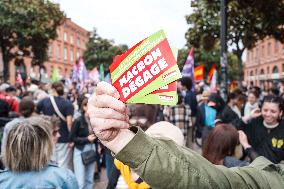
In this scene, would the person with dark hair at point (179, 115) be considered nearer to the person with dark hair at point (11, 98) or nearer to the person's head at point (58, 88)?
the person's head at point (58, 88)

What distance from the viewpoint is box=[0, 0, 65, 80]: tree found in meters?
27.4

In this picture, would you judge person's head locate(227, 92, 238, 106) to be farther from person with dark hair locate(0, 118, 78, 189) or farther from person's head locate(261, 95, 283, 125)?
person with dark hair locate(0, 118, 78, 189)

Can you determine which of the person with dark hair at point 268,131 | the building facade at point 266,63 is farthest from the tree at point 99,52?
the person with dark hair at point 268,131

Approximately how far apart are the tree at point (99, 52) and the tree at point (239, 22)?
128 feet

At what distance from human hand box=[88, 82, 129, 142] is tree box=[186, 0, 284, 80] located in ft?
42.2

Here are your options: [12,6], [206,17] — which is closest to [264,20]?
[206,17]

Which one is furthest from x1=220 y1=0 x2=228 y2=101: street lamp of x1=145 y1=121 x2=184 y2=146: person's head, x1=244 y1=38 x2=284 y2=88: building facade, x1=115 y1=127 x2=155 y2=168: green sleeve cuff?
x1=244 y1=38 x2=284 y2=88: building facade

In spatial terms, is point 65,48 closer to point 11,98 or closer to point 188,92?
point 188,92

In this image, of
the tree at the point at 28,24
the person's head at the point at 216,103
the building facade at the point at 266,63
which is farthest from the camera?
the building facade at the point at 266,63

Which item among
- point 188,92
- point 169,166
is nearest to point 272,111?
point 169,166

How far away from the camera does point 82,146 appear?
6.09 meters

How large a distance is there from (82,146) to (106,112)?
4880 millimetres

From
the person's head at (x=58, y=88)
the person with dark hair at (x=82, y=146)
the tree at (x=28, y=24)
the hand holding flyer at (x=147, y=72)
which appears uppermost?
the tree at (x=28, y=24)

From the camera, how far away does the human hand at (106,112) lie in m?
1.33
